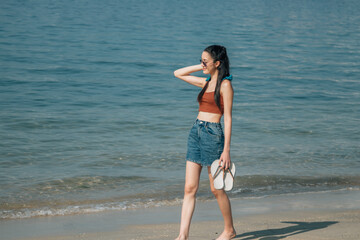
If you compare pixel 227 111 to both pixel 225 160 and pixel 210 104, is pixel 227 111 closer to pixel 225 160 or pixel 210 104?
pixel 210 104

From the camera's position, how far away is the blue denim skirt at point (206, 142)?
486cm

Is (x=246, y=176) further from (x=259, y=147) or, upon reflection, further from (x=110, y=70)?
(x=110, y=70)

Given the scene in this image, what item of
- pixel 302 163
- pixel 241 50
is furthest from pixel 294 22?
pixel 302 163

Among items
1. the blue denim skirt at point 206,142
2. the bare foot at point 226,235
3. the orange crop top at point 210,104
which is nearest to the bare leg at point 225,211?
the bare foot at point 226,235

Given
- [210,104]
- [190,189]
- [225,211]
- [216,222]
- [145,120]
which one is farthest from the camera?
[145,120]

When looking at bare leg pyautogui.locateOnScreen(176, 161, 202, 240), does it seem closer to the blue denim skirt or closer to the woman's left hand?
the blue denim skirt

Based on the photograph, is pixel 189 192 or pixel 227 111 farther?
pixel 189 192

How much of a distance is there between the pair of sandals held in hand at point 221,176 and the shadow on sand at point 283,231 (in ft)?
2.64

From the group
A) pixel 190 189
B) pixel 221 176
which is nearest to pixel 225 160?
pixel 221 176

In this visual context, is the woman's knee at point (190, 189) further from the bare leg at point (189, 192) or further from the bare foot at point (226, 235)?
the bare foot at point (226, 235)

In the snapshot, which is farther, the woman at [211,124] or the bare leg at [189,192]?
the bare leg at [189,192]

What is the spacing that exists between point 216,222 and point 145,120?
7.15m

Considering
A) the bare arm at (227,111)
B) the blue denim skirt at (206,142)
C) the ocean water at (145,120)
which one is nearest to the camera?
the bare arm at (227,111)

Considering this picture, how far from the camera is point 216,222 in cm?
603
